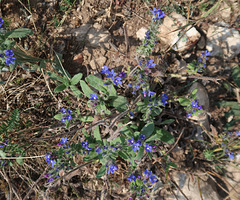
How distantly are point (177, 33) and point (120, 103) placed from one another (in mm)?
2224

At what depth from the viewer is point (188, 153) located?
15.9 feet

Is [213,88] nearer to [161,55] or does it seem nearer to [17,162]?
[161,55]

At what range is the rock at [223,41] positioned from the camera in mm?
5188

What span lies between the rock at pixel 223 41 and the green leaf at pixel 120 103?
8.97 feet

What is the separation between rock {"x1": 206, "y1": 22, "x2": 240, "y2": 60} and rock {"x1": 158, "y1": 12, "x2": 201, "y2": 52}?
52 cm

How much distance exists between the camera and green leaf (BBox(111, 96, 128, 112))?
3955 mm

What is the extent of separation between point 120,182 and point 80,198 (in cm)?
101

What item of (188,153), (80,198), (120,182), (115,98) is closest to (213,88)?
(188,153)

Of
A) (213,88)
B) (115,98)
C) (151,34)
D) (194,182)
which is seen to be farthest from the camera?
(213,88)

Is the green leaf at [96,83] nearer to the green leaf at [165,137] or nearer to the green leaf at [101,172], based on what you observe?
the green leaf at [165,137]

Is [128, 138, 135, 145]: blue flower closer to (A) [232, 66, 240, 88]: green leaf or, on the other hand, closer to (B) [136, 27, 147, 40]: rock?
(B) [136, 27, 147, 40]: rock

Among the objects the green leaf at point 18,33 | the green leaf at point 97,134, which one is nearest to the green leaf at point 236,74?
the green leaf at point 97,134

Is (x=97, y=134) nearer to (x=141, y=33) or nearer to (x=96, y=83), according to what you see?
(x=96, y=83)

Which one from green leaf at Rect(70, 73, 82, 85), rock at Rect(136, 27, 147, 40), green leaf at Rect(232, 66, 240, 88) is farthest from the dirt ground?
green leaf at Rect(70, 73, 82, 85)
